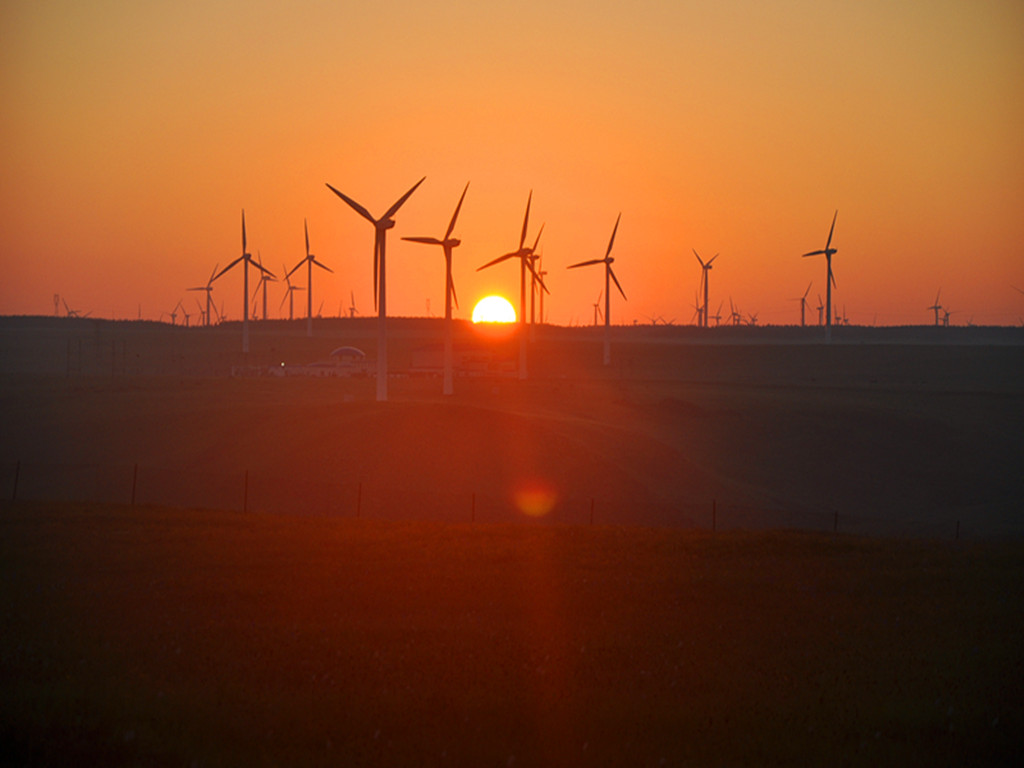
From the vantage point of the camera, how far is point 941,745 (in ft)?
43.8

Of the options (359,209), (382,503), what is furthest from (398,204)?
(382,503)

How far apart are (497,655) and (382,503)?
94.6 ft

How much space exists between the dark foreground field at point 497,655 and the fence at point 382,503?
14.2 meters

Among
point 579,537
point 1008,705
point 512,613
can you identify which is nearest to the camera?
point 1008,705

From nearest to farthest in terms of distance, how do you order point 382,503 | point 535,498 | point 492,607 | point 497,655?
point 497,655 < point 492,607 < point 382,503 < point 535,498

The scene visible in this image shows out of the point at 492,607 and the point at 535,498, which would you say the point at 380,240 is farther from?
the point at 492,607

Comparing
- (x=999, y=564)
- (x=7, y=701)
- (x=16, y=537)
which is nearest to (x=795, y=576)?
(x=999, y=564)

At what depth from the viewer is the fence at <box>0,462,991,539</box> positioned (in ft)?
142

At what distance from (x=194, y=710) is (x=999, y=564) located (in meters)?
23.8

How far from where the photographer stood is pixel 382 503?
4516 centimetres

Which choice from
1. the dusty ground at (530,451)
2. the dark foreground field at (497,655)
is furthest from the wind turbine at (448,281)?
the dark foreground field at (497,655)

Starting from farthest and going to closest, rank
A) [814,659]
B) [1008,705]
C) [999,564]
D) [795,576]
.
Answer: [999,564] → [795,576] → [814,659] → [1008,705]

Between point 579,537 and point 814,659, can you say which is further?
point 579,537

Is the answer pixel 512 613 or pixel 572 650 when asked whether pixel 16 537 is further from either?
pixel 572 650
